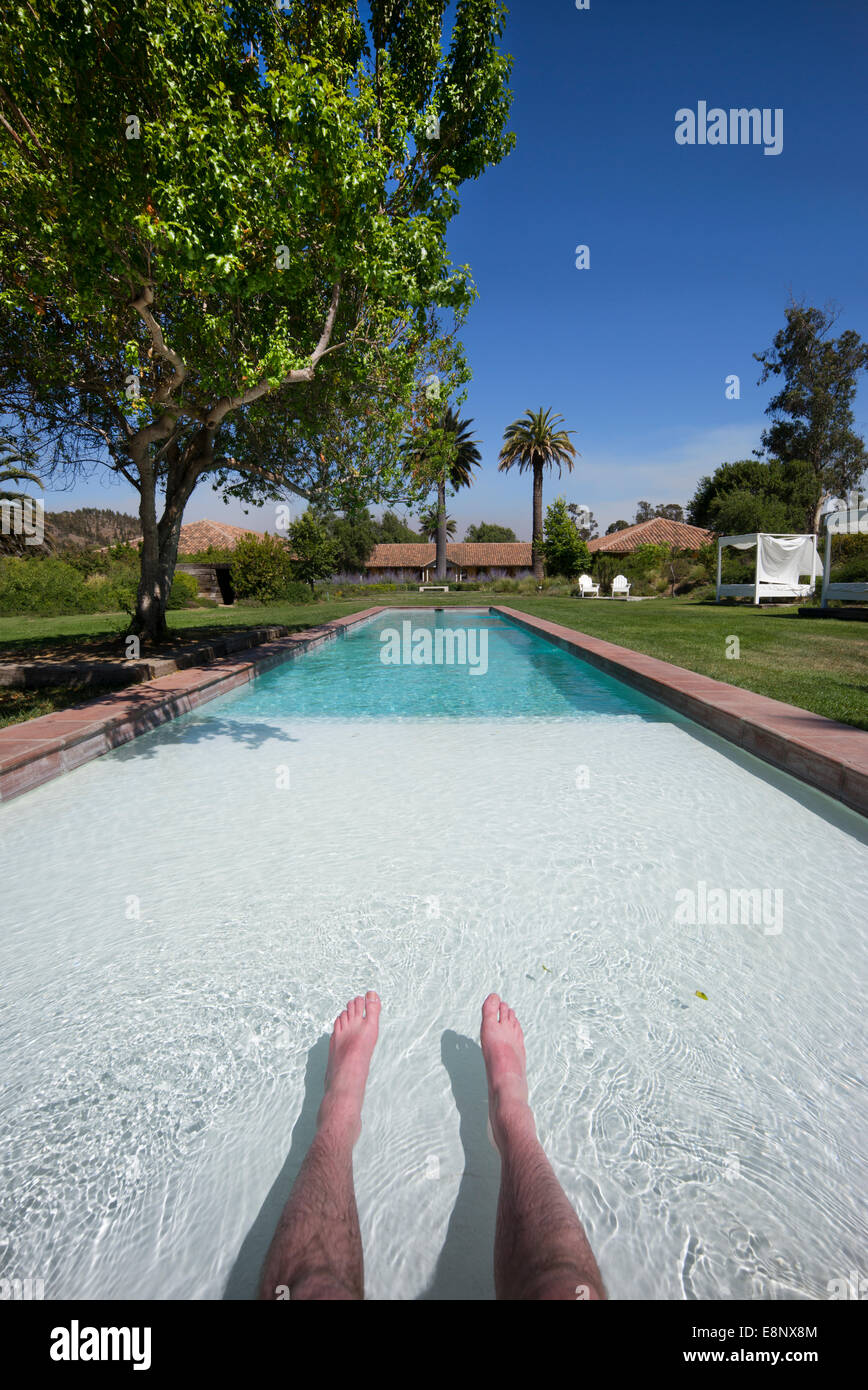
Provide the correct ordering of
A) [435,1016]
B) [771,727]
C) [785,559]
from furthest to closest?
[785,559] → [771,727] → [435,1016]

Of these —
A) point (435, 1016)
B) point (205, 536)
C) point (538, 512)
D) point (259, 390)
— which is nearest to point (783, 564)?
point (259, 390)

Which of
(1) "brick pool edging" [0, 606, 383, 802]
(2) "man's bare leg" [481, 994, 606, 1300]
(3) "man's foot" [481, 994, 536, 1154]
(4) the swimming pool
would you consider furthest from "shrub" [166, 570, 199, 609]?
(2) "man's bare leg" [481, 994, 606, 1300]

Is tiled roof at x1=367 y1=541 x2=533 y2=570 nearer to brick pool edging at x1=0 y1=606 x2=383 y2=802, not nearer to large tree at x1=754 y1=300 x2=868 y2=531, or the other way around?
large tree at x1=754 y1=300 x2=868 y2=531

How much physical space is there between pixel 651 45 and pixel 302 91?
28.3 ft

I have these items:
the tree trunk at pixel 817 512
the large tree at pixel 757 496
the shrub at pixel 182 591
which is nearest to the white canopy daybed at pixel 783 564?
the large tree at pixel 757 496

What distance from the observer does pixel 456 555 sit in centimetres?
5634

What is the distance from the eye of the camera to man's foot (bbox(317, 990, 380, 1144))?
1.71 meters

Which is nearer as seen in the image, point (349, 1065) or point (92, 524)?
point (349, 1065)

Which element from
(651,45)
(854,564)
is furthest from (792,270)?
A: (651,45)

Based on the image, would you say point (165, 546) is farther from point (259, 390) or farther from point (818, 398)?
point (818, 398)

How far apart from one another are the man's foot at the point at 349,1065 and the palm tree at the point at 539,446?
38.6m

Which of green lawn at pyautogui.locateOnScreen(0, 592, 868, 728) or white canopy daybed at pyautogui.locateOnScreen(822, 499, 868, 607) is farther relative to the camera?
white canopy daybed at pyautogui.locateOnScreen(822, 499, 868, 607)

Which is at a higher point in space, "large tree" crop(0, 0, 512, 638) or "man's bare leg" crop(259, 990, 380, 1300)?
"large tree" crop(0, 0, 512, 638)

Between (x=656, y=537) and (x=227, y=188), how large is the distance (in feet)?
143
